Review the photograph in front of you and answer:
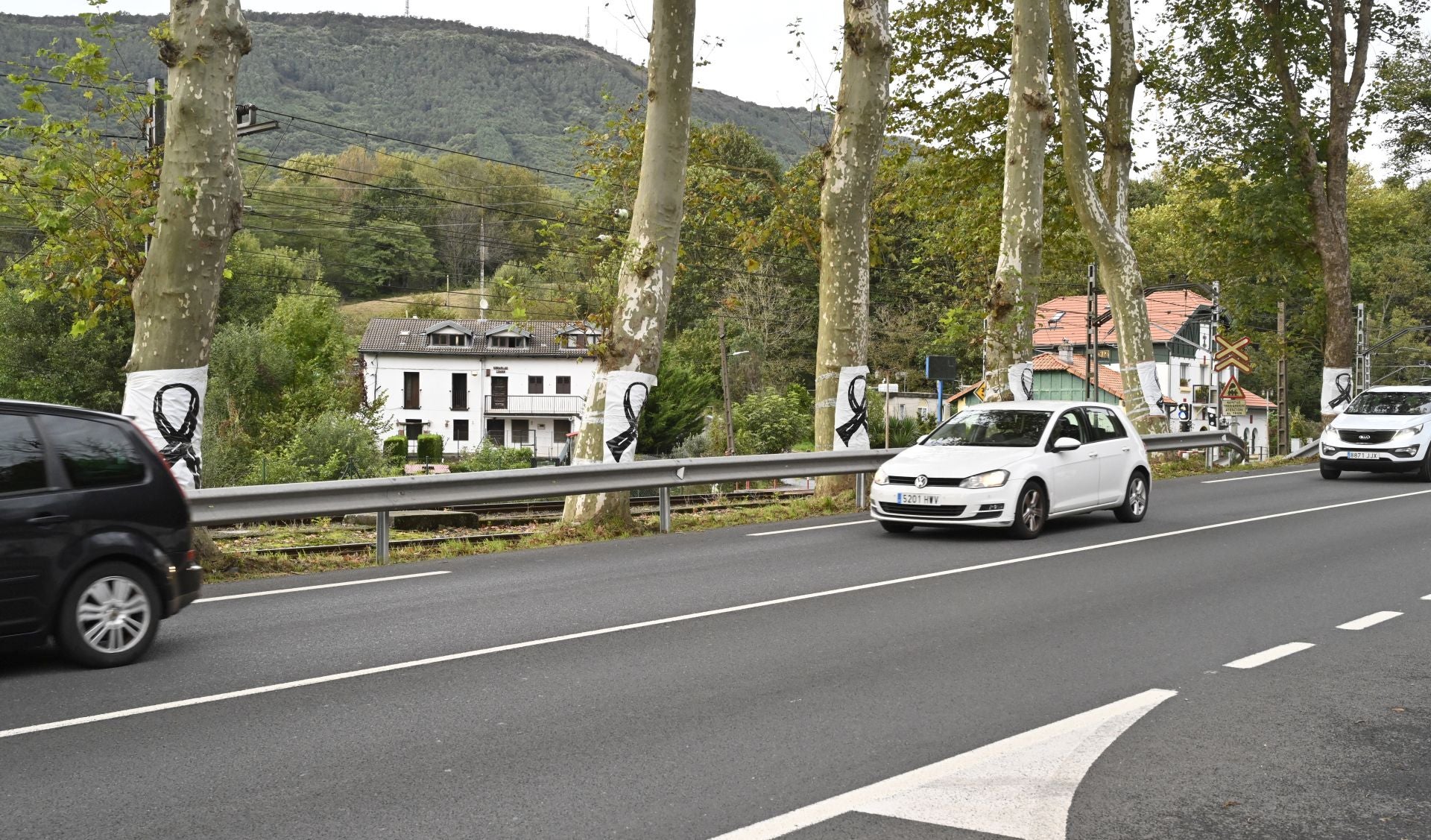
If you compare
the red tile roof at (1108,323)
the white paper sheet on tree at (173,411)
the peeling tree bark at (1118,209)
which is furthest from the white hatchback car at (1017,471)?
the red tile roof at (1108,323)

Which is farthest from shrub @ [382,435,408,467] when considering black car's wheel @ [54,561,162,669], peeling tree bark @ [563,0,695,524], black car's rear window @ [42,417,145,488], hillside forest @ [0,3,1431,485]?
black car's wheel @ [54,561,162,669]

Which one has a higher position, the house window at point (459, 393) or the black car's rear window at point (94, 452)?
the black car's rear window at point (94, 452)

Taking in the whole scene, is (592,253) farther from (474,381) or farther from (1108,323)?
(474,381)

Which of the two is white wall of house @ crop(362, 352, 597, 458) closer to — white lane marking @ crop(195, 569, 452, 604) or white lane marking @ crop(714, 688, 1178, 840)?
white lane marking @ crop(195, 569, 452, 604)

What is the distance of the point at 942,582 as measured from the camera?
36.1 ft

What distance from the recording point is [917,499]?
14.2 m

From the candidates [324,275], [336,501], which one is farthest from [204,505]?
[324,275]

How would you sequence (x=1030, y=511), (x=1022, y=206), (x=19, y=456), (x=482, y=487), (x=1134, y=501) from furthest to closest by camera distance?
(x=1022, y=206)
(x=1134, y=501)
(x=1030, y=511)
(x=482, y=487)
(x=19, y=456)

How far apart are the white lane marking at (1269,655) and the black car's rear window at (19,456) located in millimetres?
6956

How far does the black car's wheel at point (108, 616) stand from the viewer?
24.6 ft

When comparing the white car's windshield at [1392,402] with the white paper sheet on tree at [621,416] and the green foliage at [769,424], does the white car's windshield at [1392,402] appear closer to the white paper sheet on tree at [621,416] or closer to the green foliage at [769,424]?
the white paper sheet on tree at [621,416]

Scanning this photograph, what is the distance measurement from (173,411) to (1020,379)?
15.4 m

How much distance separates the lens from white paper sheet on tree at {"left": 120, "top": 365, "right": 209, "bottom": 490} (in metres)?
12.2

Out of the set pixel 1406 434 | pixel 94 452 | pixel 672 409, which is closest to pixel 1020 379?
pixel 1406 434
